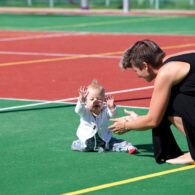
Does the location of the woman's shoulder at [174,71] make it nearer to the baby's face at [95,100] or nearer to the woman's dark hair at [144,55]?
the woman's dark hair at [144,55]

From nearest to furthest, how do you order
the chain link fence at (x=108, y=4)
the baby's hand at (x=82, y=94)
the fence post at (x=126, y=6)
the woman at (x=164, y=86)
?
the woman at (x=164, y=86) < the baby's hand at (x=82, y=94) < the fence post at (x=126, y=6) < the chain link fence at (x=108, y=4)

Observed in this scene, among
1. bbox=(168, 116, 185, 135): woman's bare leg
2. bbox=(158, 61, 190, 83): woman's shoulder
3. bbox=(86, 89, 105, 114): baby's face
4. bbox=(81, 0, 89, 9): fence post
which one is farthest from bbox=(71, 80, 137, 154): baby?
bbox=(81, 0, 89, 9): fence post

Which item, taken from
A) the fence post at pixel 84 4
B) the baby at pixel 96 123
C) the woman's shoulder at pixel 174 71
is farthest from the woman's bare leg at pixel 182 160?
the fence post at pixel 84 4

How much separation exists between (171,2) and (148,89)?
28.1 meters

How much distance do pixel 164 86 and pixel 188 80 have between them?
268mm

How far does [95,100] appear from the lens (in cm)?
967

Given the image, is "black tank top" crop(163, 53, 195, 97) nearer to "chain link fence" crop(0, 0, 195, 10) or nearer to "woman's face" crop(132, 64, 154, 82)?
"woman's face" crop(132, 64, 154, 82)

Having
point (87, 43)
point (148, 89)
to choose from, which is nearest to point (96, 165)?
point (148, 89)

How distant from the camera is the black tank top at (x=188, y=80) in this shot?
830 cm

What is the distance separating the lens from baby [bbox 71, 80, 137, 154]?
9.67m

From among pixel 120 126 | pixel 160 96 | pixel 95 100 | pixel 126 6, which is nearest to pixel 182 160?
pixel 120 126

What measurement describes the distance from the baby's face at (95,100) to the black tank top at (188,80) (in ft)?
4.63

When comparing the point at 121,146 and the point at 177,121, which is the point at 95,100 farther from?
the point at 177,121

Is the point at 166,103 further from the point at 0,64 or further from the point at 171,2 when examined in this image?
the point at 171,2
